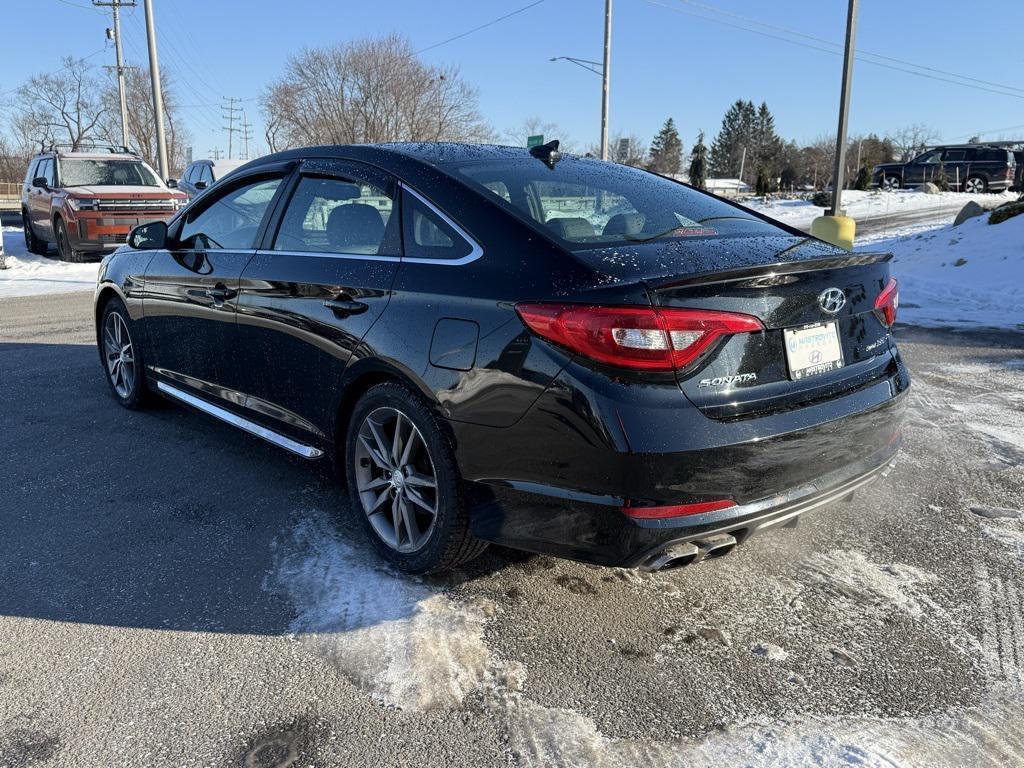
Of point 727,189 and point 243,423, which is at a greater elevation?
point 727,189

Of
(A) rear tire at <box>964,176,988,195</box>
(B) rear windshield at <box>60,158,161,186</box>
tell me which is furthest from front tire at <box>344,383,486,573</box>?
(A) rear tire at <box>964,176,988,195</box>

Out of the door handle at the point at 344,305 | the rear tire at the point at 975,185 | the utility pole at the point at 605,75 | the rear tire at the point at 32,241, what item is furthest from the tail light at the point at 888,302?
the rear tire at the point at 975,185

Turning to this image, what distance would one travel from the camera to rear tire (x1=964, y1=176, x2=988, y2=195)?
Answer: 34312 millimetres

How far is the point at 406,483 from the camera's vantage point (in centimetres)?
309

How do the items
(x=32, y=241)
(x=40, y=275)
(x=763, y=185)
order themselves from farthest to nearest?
(x=763, y=185), (x=32, y=241), (x=40, y=275)

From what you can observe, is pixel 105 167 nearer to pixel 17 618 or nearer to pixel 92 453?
pixel 92 453

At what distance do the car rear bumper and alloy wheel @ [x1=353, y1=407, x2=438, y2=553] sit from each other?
12.2 inches

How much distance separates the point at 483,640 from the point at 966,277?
1066 centimetres

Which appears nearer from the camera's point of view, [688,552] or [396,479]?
[688,552]

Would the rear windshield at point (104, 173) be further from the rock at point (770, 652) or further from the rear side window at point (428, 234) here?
the rock at point (770, 652)

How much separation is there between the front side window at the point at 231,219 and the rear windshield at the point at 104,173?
40.4 ft

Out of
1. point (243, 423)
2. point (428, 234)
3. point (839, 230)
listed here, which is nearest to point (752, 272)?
point (428, 234)

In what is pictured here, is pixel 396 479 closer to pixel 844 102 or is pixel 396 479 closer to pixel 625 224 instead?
pixel 625 224

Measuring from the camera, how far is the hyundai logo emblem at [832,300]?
276 centimetres
